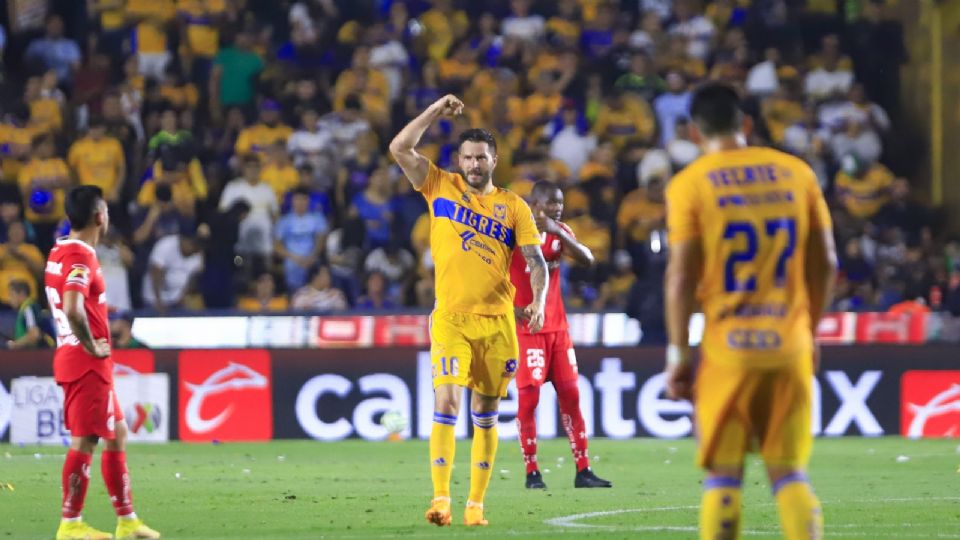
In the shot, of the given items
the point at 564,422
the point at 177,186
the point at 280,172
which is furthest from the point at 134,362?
the point at 564,422

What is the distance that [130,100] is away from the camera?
74.7 feet

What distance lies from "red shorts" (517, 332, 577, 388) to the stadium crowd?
640 centimetres

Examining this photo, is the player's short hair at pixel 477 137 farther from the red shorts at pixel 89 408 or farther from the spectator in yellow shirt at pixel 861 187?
the spectator in yellow shirt at pixel 861 187

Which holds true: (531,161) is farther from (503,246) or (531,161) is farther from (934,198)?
(503,246)

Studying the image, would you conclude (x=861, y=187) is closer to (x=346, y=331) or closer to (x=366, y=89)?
(x=366, y=89)

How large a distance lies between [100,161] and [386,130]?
3.72 m

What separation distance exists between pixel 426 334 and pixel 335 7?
270 inches

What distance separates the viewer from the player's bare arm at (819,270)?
6949mm

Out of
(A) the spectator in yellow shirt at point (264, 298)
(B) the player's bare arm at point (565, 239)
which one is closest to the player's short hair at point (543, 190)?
(B) the player's bare arm at point (565, 239)

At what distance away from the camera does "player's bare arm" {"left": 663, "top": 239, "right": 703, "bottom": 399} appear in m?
6.72

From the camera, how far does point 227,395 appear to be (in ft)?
63.0

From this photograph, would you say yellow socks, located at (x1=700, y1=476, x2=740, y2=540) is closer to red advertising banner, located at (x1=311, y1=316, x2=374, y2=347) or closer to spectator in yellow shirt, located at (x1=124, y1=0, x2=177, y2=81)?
red advertising banner, located at (x1=311, y1=316, x2=374, y2=347)

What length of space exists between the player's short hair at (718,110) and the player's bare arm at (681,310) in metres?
0.48

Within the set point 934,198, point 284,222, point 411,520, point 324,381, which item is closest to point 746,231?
point 411,520
